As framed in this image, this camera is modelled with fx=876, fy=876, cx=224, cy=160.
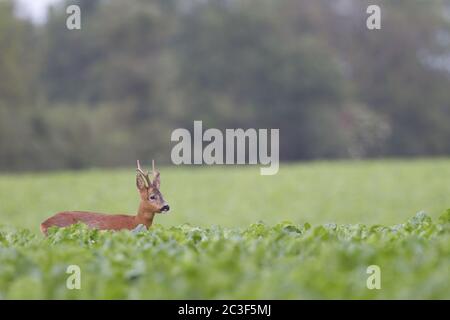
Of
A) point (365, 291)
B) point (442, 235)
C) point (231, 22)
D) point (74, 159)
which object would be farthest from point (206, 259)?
point (231, 22)

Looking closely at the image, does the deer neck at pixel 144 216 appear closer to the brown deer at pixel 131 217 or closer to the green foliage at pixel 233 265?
the brown deer at pixel 131 217

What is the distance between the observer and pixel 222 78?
45656 mm

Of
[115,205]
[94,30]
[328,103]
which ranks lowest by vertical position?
[115,205]

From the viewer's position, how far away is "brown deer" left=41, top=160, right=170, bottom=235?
5.98 metres

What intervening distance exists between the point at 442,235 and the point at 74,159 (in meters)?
33.5

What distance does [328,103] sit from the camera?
1770 inches

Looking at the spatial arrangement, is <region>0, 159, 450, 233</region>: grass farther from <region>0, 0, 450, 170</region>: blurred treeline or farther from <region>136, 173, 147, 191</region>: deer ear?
<region>136, 173, 147, 191</region>: deer ear

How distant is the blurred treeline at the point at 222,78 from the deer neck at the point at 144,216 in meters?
29.8

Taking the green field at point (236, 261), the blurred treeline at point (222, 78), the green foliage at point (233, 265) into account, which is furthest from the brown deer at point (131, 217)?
the blurred treeline at point (222, 78)

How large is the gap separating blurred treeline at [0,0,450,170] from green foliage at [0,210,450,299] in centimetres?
3104

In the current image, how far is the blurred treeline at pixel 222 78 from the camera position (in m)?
38.1

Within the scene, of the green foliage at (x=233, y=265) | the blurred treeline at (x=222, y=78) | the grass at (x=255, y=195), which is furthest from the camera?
the blurred treeline at (x=222, y=78)

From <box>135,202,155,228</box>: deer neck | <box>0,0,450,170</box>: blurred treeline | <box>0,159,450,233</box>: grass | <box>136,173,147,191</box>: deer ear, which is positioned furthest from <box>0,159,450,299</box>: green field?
<box>0,0,450,170</box>: blurred treeline
